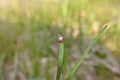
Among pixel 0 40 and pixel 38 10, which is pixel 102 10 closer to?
pixel 38 10

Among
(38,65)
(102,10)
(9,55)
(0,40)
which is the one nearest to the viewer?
(38,65)

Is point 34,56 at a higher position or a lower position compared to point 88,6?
lower

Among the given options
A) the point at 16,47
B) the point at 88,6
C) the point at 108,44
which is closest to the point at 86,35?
the point at 108,44

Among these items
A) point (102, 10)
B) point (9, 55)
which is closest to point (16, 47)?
point (9, 55)

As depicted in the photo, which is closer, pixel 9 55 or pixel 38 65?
pixel 38 65

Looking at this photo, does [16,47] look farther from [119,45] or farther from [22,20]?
[119,45]

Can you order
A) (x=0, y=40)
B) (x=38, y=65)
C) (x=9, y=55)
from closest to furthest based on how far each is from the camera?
(x=38, y=65) → (x=9, y=55) → (x=0, y=40)
